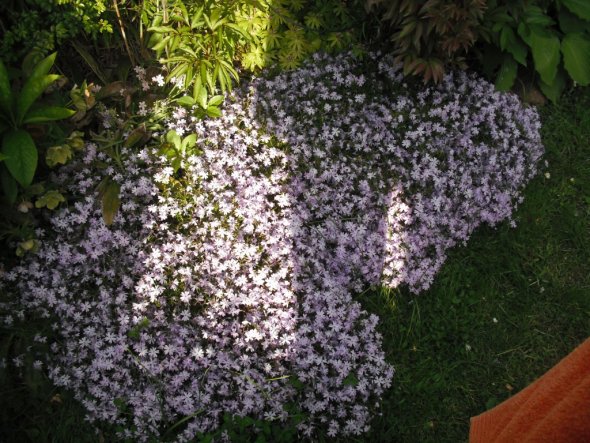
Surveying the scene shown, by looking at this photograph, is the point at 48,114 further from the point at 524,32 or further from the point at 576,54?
the point at 576,54

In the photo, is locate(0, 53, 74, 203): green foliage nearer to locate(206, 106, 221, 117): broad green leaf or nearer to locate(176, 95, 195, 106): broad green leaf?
locate(176, 95, 195, 106): broad green leaf

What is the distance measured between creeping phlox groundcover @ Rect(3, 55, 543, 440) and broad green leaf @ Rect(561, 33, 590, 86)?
0.55m

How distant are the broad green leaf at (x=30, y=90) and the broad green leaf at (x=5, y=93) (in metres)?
0.05

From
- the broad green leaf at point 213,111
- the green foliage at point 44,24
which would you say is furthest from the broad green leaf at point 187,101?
the green foliage at point 44,24

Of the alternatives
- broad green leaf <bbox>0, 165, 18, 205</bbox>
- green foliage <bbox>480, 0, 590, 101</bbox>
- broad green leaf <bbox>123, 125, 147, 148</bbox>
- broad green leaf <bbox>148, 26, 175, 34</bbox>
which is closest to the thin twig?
broad green leaf <bbox>148, 26, 175, 34</bbox>

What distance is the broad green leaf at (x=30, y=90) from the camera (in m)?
3.12

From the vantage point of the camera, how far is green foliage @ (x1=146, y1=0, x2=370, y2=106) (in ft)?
11.6

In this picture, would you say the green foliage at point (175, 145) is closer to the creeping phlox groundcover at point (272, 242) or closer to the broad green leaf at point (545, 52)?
the creeping phlox groundcover at point (272, 242)

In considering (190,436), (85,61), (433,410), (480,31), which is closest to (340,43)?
(480,31)

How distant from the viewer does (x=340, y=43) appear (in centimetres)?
410

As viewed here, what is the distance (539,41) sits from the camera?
4113 millimetres

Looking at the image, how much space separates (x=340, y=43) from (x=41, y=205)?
240 cm

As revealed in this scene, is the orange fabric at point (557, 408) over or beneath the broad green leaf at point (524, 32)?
beneath

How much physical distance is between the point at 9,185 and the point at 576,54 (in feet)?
13.6
